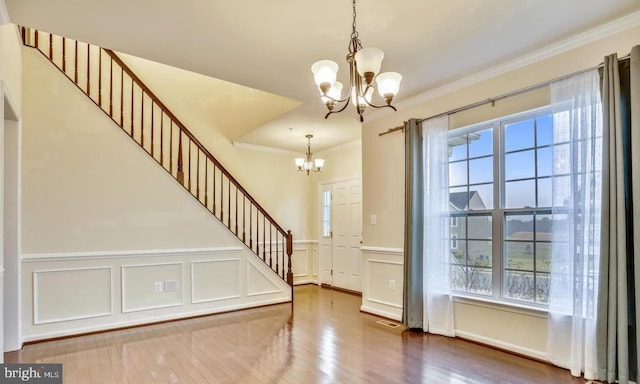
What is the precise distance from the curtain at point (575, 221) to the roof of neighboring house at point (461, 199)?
90 centimetres

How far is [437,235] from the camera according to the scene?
3.86m

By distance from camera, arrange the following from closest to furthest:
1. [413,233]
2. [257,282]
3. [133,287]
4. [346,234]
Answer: [413,233] < [133,287] < [257,282] < [346,234]

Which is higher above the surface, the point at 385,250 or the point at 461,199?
the point at 461,199

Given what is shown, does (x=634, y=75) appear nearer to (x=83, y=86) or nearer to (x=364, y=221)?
(x=364, y=221)

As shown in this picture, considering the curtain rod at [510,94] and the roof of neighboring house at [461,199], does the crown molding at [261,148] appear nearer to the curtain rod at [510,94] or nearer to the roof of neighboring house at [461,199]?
the curtain rod at [510,94]

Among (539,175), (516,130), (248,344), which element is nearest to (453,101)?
(516,130)

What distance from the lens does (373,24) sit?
269 cm

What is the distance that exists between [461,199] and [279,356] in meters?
2.55

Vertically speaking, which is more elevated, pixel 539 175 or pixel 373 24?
pixel 373 24

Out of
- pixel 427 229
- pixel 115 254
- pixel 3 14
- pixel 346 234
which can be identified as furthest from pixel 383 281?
pixel 3 14

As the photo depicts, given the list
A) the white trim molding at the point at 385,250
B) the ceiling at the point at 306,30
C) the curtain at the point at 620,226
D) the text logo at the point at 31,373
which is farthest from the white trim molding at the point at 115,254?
the curtain at the point at 620,226

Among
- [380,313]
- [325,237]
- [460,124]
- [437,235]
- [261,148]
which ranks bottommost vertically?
[380,313]

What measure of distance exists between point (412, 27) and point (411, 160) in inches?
67.4

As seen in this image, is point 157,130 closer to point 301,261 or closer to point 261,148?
point 261,148
